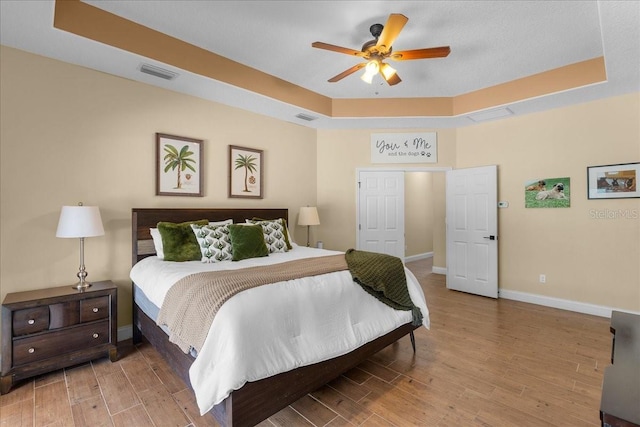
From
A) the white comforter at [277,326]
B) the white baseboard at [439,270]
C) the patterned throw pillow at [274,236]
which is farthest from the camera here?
the white baseboard at [439,270]

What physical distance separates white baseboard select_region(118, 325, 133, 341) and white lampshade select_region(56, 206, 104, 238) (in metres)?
1.12

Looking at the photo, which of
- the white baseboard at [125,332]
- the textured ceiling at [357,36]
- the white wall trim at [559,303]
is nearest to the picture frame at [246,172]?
the textured ceiling at [357,36]

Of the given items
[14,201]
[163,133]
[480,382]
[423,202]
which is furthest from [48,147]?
[423,202]

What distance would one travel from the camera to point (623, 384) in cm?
95

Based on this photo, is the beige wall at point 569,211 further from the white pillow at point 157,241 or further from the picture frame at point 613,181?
the white pillow at point 157,241

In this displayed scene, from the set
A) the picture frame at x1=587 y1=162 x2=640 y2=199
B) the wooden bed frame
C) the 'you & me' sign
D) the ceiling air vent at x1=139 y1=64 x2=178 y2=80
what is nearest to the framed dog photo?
the picture frame at x1=587 y1=162 x2=640 y2=199

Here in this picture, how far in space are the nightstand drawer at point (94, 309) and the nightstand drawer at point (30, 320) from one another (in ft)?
0.74

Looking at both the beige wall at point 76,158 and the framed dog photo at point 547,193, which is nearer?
the beige wall at point 76,158

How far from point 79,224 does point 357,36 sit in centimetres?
303

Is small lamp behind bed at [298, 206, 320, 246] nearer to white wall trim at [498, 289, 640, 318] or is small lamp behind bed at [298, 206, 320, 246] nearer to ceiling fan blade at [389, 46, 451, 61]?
ceiling fan blade at [389, 46, 451, 61]

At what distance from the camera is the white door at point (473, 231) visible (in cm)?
464

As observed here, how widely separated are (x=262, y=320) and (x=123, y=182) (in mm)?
2425

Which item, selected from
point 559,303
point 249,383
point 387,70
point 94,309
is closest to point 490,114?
point 387,70

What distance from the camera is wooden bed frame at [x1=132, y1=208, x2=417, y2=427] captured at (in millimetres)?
1626
